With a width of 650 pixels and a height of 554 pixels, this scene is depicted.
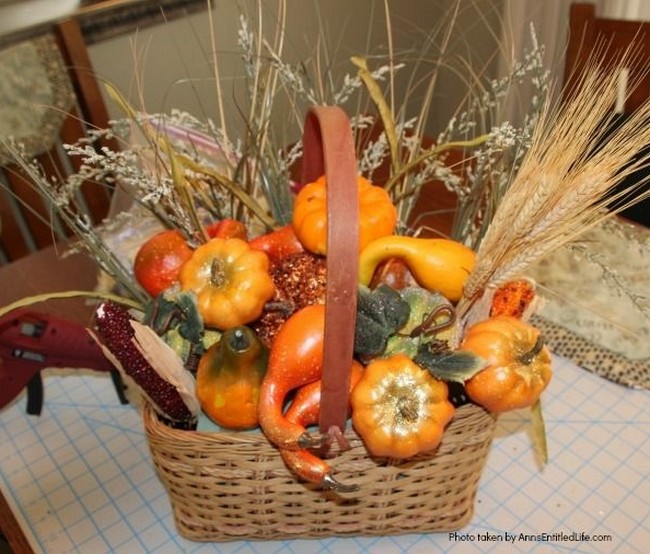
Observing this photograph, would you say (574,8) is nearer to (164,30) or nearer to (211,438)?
(164,30)

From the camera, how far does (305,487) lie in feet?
1.95

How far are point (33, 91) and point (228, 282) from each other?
0.93 metres

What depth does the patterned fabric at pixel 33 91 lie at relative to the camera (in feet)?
4.09

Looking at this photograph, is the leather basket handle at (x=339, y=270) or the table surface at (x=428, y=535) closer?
the leather basket handle at (x=339, y=270)

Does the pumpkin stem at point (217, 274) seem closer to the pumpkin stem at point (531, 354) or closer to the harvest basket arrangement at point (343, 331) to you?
the harvest basket arrangement at point (343, 331)

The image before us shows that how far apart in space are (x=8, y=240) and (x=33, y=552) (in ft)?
3.16

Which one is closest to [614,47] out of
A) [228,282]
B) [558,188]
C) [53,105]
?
[558,188]

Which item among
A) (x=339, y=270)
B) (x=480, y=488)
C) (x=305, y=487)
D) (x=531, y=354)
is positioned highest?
(x=339, y=270)

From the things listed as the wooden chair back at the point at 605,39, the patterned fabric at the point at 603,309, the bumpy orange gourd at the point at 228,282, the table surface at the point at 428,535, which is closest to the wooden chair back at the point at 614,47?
the wooden chair back at the point at 605,39

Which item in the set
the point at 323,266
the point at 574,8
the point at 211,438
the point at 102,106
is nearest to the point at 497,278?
the point at 323,266

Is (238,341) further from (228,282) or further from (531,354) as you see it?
(531,354)

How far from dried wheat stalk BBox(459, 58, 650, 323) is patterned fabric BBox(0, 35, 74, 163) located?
1.01 m

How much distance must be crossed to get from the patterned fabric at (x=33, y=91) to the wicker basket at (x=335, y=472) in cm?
84

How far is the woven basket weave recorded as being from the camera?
562 mm
